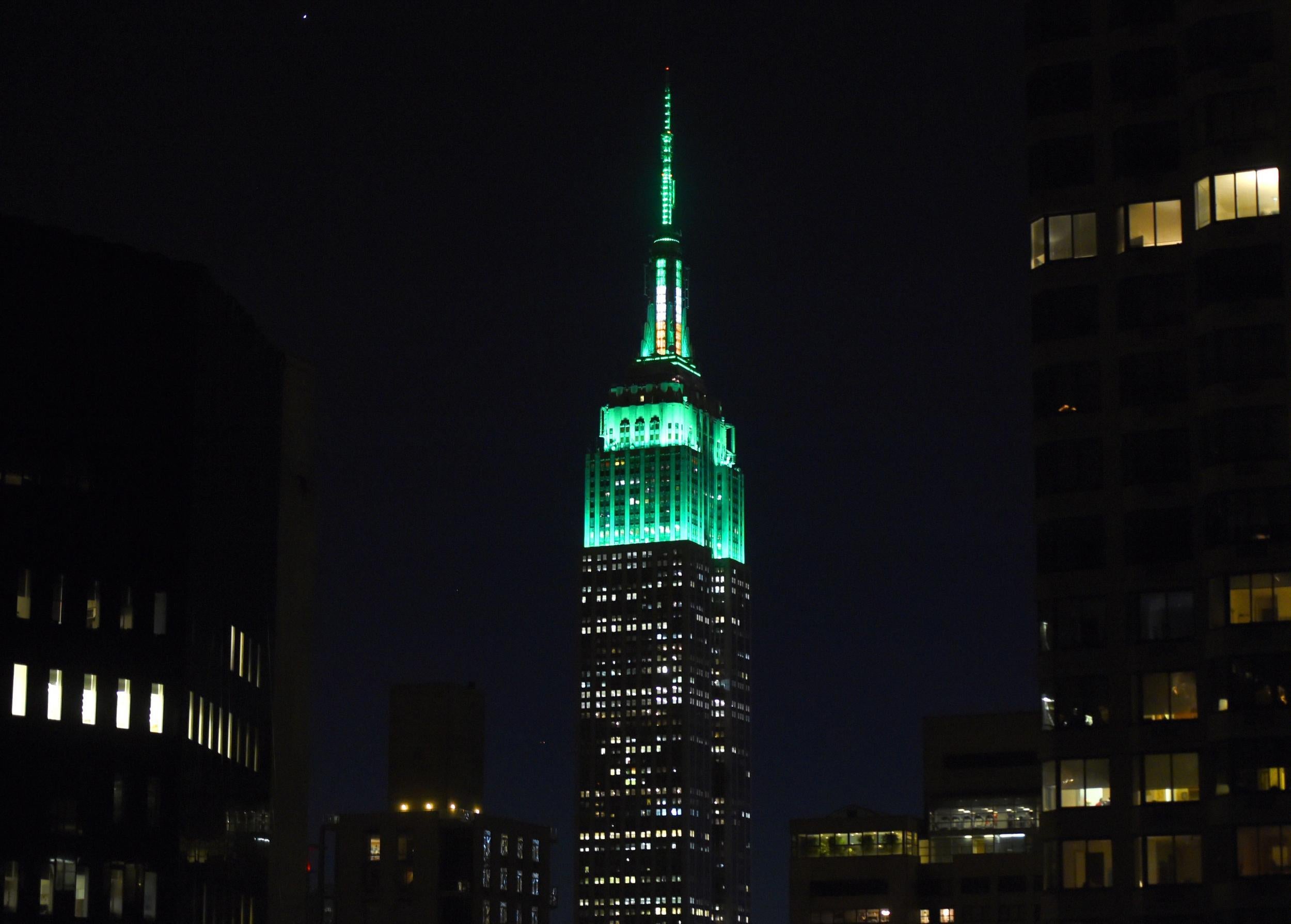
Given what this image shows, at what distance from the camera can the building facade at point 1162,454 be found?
362 ft

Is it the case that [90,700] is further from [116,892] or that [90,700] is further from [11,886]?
[11,886]

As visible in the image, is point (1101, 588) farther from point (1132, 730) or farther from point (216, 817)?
point (216, 817)

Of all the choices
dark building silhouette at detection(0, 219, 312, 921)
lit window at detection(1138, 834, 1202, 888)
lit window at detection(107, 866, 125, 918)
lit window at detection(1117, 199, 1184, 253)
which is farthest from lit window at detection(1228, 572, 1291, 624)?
lit window at detection(107, 866, 125, 918)

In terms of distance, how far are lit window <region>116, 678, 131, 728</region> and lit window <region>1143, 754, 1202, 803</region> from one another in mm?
59271

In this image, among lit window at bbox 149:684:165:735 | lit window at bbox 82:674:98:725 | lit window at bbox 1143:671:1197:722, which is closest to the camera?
lit window at bbox 1143:671:1197:722

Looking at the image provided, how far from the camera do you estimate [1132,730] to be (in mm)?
114188

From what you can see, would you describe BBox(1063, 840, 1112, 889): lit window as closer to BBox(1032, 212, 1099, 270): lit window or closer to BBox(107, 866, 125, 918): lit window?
BBox(1032, 212, 1099, 270): lit window

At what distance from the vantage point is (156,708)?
142250 millimetres

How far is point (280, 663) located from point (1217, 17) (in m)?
80.1

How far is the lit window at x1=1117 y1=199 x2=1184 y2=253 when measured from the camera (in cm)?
11981

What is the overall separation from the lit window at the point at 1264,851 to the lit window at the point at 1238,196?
28.5 meters

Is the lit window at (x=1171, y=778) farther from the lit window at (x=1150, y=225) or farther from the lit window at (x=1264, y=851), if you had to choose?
the lit window at (x=1150, y=225)

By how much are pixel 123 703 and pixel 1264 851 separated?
2601 inches

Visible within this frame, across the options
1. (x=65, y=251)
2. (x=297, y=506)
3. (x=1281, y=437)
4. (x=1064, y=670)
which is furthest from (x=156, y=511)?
(x=1281, y=437)
